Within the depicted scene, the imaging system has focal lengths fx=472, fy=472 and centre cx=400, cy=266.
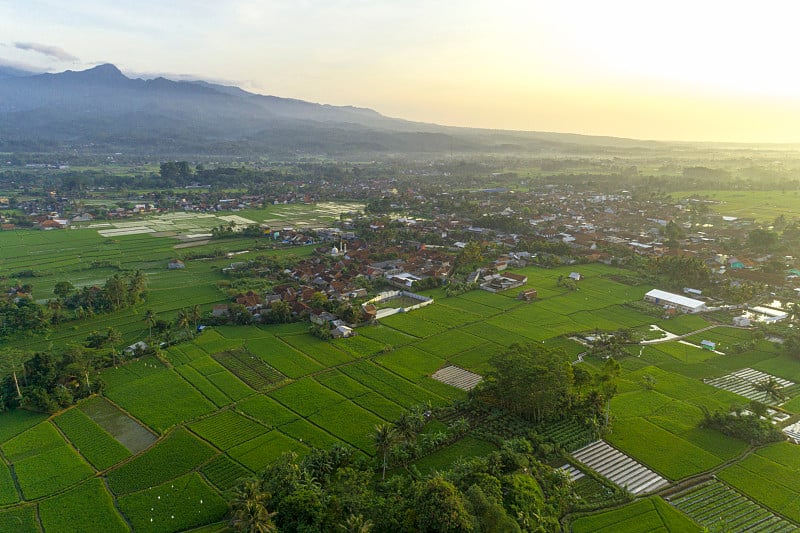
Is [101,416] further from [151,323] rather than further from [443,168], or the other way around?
[443,168]

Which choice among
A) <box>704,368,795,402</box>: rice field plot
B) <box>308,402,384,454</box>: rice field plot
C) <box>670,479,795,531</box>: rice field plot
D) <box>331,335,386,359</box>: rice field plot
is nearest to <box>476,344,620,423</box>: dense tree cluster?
<box>670,479,795,531</box>: rice field plot

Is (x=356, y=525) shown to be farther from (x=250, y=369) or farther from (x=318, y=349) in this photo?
(x=318, y=349)

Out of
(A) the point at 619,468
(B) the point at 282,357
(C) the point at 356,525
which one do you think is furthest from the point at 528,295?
(C) the point at 356,525

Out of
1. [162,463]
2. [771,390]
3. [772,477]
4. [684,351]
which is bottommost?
[162,463]

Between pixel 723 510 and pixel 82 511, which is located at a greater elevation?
pixel 723 510

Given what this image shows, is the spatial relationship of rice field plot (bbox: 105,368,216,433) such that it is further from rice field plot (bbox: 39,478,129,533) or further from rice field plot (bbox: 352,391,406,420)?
rice field plot (bbox: 352,391,406,420)

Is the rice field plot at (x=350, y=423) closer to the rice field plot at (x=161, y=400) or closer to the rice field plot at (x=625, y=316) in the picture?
the rice field plot at (x=161, y=400)

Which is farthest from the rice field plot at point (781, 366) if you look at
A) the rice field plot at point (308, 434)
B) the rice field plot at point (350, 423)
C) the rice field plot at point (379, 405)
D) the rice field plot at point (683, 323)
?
the rice field plot at point (308, 434)
